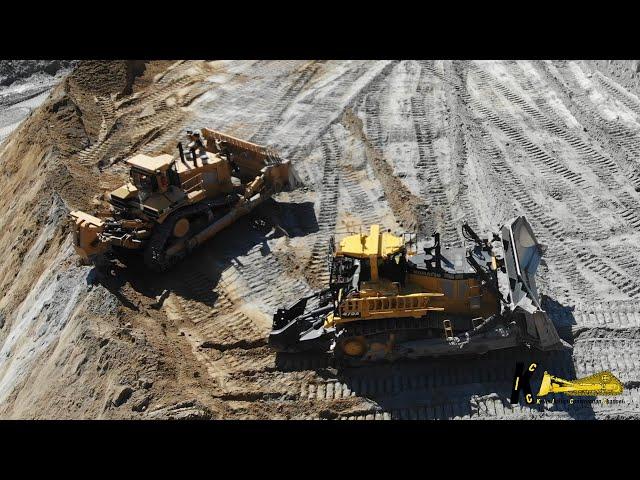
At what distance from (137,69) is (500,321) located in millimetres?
15856

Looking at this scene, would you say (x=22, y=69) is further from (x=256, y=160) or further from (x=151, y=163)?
(x=151, y=163)

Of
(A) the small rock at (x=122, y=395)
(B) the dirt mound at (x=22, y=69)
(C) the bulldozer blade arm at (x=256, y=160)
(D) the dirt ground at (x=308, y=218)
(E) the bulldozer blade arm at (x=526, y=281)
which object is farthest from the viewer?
(B) the dirt mound at (x=22, y=69)

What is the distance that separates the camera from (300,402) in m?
12.5

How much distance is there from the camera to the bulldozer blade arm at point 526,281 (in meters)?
11.6

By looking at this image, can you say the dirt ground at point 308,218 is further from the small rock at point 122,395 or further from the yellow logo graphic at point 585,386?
the yellow logo graphic at point 585,386

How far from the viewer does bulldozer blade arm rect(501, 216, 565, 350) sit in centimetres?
1164

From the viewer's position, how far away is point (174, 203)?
15.8m

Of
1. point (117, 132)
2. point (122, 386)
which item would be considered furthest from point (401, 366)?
point (117, 132)

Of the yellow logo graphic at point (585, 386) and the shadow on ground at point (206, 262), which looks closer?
the yellow logo graphic at point (585, 386)

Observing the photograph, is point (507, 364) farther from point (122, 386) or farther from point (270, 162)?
point (270, 162)

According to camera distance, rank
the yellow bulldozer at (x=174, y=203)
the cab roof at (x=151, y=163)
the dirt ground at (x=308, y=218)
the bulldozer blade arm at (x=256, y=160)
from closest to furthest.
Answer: the dirt ground at (x=308, y=218)
the yellow bulldozer at (x=174, y=203)
the cab roof at (x=151, y=163)
the bulldozer blade arm at (x=256, y=160)

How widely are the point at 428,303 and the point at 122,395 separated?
5258 mm

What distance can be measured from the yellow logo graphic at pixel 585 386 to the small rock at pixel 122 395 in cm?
657

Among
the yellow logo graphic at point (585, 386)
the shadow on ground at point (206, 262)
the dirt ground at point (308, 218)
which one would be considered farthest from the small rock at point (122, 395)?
the yellow logo graphic at point (585, 386)
